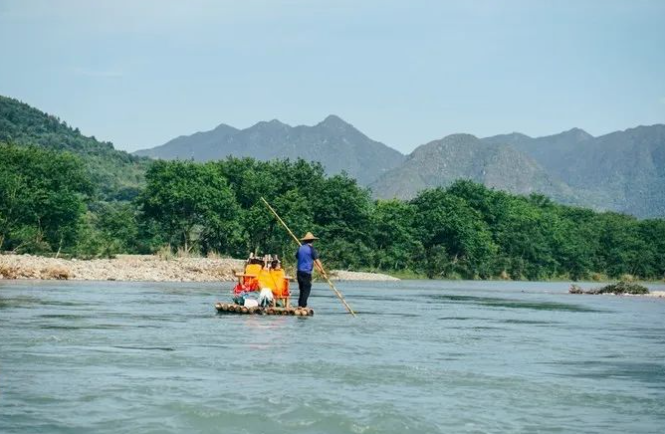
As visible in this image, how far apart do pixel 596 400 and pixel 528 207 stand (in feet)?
413

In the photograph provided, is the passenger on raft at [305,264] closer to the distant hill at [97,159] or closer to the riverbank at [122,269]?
the riverbank at [122,269]

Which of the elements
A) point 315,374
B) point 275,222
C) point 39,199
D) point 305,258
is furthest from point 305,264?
point 275,222

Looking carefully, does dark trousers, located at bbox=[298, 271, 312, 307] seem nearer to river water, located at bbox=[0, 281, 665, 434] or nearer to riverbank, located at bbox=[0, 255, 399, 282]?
river water, located at bbox=[0, 281, 665, 434]

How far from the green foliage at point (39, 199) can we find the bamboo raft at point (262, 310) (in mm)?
41203

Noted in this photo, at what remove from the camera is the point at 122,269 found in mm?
61344

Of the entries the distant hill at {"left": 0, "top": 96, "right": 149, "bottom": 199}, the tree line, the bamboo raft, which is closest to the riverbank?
the tree line

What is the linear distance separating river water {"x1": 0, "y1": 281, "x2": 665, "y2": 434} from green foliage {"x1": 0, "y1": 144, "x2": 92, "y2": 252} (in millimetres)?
43639

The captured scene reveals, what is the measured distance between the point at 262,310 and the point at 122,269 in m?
32.5

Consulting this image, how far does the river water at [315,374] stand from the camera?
12828 mm

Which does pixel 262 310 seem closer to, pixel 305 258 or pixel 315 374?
pixel 305 258

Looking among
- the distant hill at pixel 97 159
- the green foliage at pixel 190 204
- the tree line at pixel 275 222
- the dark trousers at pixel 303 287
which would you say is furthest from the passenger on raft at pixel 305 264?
the distant hill at pixel 97 159

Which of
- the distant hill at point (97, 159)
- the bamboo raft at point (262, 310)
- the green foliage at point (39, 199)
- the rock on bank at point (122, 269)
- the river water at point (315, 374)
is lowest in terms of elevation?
the river water at point (315, 374)

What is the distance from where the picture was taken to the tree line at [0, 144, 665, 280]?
75.9m

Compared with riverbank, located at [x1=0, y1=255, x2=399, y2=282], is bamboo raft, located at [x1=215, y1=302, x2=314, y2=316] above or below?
below
